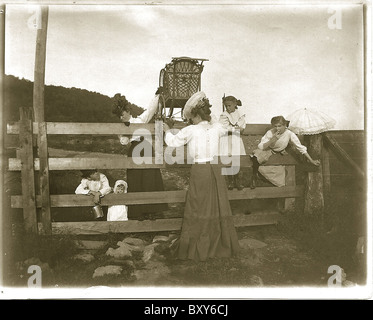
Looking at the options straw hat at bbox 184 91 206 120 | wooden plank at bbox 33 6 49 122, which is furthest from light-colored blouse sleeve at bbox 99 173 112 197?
straw hat at bbox 184 91 206 120

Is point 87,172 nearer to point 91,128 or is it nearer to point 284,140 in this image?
point 91,128

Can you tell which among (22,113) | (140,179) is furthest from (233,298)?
(22,113)

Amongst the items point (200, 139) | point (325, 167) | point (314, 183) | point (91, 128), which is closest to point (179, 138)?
point (200, 139)

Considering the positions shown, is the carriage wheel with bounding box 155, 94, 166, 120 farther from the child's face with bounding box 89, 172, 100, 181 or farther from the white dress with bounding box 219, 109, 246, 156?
the child's face with bounding box 89, 172, 100, 181

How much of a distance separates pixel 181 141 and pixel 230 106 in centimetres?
76

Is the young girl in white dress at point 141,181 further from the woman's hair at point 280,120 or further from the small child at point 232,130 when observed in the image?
the woman's hair at point 280,120

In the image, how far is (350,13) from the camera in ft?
12.5

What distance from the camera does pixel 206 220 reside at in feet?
12.0

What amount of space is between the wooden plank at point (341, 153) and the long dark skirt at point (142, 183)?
217cm

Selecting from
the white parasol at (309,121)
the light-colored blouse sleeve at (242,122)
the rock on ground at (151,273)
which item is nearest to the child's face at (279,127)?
the white parasol at (309,121)

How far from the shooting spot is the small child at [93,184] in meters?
3.95

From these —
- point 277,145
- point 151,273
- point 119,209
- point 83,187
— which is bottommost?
point 151,273

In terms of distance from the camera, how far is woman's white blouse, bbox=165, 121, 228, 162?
358cm

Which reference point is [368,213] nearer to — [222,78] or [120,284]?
[222,78]
